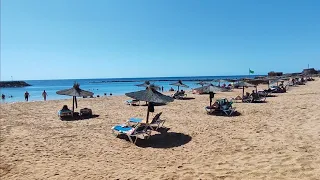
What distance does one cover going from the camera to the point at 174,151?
7.73m

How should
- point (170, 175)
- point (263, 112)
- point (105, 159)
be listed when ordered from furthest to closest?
point (263, 112)
point (105, 159)
point (170, 175)

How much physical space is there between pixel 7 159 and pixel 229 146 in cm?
623

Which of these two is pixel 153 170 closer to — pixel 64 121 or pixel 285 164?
pixel 285 164

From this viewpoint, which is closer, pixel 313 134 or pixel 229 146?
pixel 229 146

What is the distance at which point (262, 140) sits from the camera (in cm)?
839

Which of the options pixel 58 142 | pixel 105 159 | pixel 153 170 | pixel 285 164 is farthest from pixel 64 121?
pixel 285 164

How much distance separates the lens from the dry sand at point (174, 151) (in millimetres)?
5980

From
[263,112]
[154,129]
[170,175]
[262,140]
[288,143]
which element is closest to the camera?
[170,175]

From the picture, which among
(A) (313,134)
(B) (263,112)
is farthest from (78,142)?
(B) (263,112)

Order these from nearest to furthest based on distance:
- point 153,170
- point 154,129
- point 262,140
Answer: point 153,170, point 262,140, point 154,129

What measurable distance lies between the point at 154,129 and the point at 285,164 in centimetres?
529

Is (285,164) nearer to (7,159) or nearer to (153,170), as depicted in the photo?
(153,170)

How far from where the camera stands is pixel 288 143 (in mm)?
7844

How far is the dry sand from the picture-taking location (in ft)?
19.6
